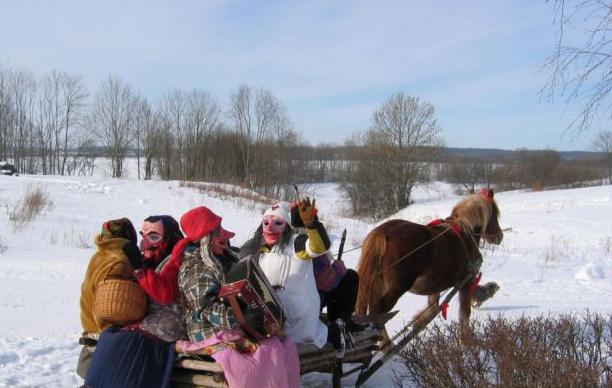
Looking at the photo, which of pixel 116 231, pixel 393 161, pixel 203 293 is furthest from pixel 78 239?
pixel 393 161

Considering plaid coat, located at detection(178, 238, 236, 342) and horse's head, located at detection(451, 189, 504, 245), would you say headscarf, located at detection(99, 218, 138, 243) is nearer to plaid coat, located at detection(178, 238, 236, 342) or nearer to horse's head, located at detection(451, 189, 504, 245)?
plaid coat, located at detection(178, 238, 236, 342)

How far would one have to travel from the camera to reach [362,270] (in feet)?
18.6

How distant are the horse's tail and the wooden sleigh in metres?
0.77

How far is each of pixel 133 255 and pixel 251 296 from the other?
919mm

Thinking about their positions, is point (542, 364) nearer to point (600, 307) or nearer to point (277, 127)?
point (600, 307)

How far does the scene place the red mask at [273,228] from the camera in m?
3.85

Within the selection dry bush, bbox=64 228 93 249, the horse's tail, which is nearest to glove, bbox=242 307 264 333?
the horse's tail

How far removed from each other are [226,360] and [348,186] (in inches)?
1793

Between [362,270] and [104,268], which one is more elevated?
[104,268]

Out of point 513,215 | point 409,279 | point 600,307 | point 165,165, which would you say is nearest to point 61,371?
point 409,279

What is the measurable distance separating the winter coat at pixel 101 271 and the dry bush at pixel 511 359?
74.6 inches

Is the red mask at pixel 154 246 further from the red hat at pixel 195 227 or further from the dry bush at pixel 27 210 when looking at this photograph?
the dry bush at pixel 27 210

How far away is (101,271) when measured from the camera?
3.50 metres

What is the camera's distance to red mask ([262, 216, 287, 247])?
3.85 meters
